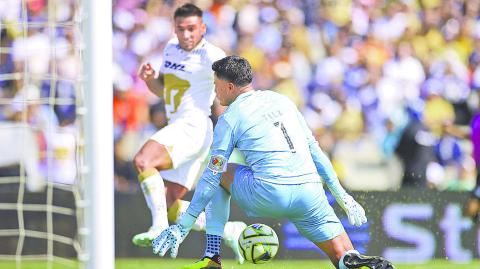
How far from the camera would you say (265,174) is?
7.02m

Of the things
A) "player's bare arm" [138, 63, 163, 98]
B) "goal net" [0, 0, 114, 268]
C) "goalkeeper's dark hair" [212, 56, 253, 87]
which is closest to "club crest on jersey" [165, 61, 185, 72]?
"player's bare arm" [138, 63, 163, 98]

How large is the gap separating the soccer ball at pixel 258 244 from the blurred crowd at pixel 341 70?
4.72 m

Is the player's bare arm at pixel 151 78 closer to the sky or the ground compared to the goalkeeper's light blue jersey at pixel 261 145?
closer to the sky

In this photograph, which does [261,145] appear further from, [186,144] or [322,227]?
[186,144]

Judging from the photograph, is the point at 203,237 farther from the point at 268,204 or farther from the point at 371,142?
the point at 268,204

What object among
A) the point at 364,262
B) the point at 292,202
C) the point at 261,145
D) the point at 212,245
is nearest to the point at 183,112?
the point at 212,245

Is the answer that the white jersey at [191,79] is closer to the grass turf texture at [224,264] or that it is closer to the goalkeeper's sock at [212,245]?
the grass turf texture at [224,264]

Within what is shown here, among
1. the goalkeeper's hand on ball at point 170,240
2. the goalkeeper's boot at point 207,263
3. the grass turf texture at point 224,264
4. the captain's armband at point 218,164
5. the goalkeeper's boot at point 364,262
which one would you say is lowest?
the grass turf texture at point 224,264

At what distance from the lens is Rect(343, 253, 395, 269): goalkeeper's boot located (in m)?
6.98

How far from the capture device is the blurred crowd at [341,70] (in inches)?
500

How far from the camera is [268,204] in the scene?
708cm

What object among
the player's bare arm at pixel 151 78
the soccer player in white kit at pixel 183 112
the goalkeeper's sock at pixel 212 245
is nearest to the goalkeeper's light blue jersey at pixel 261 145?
the goalkeeper's sock at pixel 212 245

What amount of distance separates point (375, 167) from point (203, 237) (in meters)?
2.74

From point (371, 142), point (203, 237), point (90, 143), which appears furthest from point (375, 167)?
point (90, 143)
